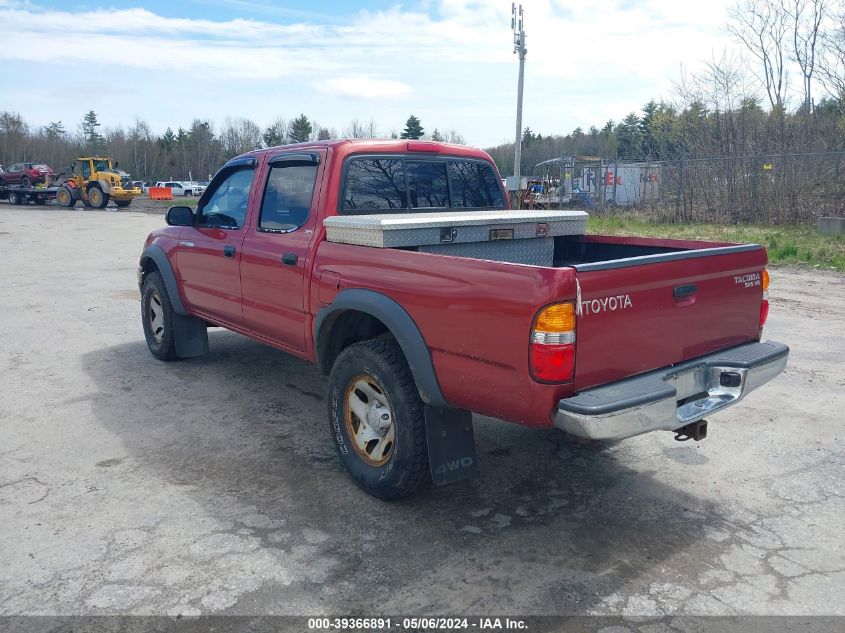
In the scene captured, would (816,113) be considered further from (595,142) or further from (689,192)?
(595,142)

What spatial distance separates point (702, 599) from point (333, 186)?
3.13m

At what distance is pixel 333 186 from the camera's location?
4547 millimetres

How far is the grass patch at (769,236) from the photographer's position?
13.6m

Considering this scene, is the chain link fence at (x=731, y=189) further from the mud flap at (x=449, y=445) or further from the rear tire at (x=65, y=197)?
the rear tire at (x=65, y=197)

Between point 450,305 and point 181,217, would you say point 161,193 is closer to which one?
point 181,217

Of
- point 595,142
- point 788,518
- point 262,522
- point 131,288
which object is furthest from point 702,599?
point 595,142

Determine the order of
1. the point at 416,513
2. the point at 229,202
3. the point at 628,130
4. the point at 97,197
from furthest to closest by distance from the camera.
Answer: the point at 628,130, the point at 97,197, the point at 229,202, the point at 416,513

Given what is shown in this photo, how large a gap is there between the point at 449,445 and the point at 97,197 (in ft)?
117

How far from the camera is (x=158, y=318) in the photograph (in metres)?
6.77

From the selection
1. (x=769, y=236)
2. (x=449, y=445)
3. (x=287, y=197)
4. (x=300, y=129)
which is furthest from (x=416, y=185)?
(x=300, y=129)

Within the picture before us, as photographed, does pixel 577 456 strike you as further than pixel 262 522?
Yes

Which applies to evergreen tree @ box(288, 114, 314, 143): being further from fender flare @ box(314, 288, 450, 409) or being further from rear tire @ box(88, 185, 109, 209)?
fender flare @ box(314, 288, 450, 409)

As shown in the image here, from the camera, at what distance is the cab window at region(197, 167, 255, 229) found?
537 cm

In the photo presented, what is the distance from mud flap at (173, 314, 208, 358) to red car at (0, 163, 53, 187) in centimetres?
3877
